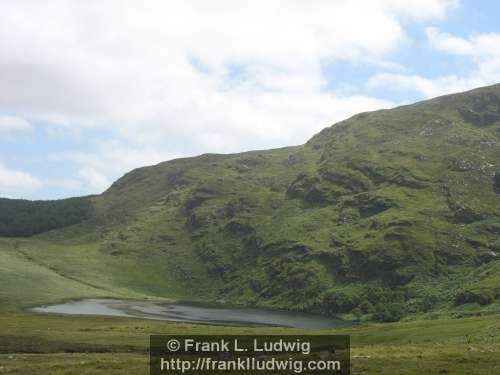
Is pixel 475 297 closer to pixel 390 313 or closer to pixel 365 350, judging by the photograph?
pixel 390 313

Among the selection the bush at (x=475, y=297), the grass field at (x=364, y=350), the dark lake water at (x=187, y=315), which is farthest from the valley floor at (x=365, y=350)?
the bush at (x=475, y=297)

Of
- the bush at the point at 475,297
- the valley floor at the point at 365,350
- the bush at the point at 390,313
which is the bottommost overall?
the bush at the point at 390,313

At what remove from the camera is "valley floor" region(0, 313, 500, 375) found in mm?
42625

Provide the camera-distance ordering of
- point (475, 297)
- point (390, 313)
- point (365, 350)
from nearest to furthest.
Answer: point (365, 350) → point (475, 297) → point (390, 313)

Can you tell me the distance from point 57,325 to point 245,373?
235ft

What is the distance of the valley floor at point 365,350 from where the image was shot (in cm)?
4262

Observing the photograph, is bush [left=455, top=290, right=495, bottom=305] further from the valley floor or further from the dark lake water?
the valley floor

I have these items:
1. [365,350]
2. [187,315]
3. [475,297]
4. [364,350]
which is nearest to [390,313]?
[475,297]

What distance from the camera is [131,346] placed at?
2603 inches

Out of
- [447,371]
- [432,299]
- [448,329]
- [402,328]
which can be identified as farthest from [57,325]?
[432,299]

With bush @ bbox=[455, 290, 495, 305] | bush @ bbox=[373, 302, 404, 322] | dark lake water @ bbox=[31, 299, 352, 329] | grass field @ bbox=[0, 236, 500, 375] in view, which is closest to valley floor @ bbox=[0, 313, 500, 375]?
grass field @ bbox=[0, 236, 500, 375]

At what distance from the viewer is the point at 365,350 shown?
55.5m

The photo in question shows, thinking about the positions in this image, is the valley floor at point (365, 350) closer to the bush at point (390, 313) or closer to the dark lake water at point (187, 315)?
the dark lake water at point (187, 315)

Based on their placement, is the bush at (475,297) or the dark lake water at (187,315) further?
the dark lake water at (187,315)
